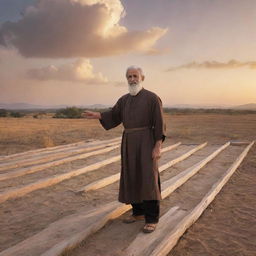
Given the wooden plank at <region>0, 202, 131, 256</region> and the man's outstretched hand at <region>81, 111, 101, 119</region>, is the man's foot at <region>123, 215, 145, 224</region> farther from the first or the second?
the man's outstretched hand at <region>81, 111, 101, 119</region>

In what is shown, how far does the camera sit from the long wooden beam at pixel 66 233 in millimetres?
2873

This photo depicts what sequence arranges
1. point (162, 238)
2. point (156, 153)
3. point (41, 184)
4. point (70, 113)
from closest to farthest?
point (162, 238), point (156, 153), point (41, 184), point (70, 113)

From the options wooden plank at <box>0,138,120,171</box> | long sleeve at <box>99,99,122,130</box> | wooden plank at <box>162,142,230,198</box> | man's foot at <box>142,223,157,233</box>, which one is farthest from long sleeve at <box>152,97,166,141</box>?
wooden plank at <box>0,138,120,171</box>

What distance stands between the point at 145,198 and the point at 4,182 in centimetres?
310

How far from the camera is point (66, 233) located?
10.8 feet

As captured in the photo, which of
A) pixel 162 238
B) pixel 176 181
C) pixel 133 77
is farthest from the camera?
pixel 176 181

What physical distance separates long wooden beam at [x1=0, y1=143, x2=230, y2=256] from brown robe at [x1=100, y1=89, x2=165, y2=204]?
356 mm

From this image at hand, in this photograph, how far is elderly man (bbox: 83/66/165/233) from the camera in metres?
3.46

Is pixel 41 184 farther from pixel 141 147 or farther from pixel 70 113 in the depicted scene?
pixel 70 113

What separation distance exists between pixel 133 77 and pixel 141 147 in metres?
0.76

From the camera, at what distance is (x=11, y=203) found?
14.9 ft

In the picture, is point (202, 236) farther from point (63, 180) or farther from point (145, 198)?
point (63, 180)

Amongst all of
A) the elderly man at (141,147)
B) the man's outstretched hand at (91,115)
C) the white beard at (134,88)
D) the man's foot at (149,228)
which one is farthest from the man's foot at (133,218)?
the white beard at (134,88)

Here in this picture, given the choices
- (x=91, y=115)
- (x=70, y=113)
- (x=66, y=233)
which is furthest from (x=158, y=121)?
(x=70, y=113)
